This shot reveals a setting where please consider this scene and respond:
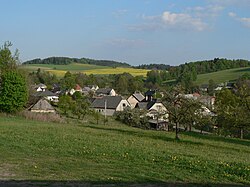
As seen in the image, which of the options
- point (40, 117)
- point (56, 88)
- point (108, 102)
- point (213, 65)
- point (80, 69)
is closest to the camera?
point (40, 117)

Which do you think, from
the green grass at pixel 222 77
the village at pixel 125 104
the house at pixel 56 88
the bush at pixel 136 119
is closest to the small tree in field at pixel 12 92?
the village at pixel 125 104

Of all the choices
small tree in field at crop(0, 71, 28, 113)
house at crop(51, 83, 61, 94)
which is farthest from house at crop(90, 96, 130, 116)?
small tree in field at crop(0, 71, 28, 113)

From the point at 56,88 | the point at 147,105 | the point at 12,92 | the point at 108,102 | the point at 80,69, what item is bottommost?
the point at 147,105

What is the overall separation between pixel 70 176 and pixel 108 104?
75581 millimetres

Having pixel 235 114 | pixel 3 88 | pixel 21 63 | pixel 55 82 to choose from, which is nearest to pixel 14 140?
pixel 235 114

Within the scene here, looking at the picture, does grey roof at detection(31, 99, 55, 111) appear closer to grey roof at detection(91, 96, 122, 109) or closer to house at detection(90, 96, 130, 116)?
house at detection(90, 96, 130, 116)

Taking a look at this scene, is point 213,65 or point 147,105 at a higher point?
point 213,65

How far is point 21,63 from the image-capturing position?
55094mm

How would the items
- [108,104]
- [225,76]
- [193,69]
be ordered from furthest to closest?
[193,69] → [225,76] → [108,104]

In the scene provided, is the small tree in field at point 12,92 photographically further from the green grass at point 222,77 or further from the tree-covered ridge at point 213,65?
the tree-covered ridge at point 213,65

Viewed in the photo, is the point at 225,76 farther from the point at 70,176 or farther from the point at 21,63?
the point at 70,176

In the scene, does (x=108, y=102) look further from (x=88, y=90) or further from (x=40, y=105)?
(x=88, y=90)

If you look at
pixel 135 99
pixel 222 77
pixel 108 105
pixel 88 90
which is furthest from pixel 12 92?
pixel 222 77

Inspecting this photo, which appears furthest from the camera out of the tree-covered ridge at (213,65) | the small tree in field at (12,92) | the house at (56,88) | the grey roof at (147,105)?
the tree-covered ridge at (213,65)
